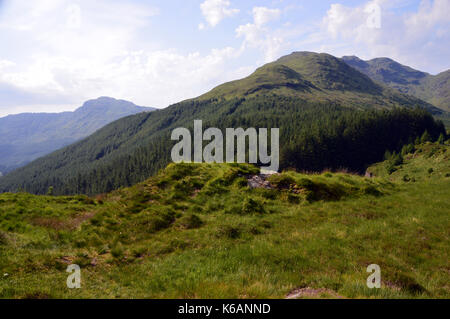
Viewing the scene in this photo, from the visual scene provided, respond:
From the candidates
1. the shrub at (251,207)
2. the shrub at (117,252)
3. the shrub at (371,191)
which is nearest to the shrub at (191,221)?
the shrub at (251,207)

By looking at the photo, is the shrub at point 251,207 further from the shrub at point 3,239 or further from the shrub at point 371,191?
the shrub at point 3,239

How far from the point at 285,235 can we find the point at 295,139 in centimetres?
10908

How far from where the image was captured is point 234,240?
1119cm

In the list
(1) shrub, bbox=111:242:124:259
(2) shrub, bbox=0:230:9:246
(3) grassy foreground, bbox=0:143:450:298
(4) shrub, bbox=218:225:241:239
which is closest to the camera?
(3) grassy foreground, bbox=0:143:450:298

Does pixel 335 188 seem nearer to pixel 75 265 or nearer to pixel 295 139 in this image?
pixel 75 265

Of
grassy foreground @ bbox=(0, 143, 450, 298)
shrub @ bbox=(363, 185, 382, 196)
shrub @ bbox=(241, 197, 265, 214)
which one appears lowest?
grassy foreground @ bbox=(0, 143, 450, 298)

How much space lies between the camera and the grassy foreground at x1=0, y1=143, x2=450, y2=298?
7.33 meters

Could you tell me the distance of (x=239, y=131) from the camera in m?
172

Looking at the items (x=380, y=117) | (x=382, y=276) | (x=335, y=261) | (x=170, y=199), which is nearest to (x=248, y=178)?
(x=170, y=199)

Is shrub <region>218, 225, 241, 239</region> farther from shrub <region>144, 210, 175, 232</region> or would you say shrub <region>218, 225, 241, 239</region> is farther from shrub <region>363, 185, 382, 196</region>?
shrub <region>363, 185, 382, 196</region>

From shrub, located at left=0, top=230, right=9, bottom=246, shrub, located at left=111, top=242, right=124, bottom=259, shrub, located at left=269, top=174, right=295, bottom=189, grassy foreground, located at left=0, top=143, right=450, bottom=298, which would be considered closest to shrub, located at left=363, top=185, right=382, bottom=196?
grassy foreground, located at left=0, top=143, right=450, bottom=298

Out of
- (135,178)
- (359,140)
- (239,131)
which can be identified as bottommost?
(135,178)

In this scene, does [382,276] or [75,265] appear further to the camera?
[75,265]

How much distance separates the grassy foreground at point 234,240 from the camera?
7.33 metres
